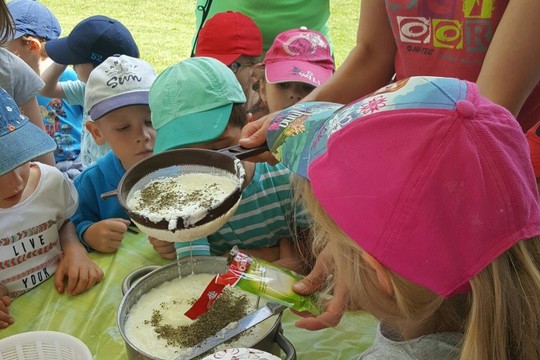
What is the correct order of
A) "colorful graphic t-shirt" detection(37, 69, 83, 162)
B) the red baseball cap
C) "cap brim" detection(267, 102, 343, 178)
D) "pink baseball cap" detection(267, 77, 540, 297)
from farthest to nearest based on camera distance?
"colorful graphic t-shirt" detection(37, 69, 83, 162) < the red baseball cap < "cap brim" detection(267, 102, 343, 178) < "pink baseball cap" detection(267, 77, 540, 297)

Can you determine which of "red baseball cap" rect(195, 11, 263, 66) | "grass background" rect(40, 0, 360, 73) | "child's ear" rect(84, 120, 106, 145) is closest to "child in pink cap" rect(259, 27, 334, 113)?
"red baseball cap" rect(195, 11, 263, 66)

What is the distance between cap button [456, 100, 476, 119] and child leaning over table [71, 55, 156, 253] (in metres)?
1.11

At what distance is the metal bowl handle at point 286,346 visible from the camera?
3.02 ft

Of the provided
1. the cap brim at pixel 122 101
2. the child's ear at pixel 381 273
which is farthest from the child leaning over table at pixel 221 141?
the child's ear at pixel 381 273

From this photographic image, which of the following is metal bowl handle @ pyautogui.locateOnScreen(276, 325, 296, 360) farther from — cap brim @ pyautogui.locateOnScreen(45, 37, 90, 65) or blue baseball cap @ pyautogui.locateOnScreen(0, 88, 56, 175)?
cap brim @ pyautogui.locateOnScreen(45, 37, 90, 65)

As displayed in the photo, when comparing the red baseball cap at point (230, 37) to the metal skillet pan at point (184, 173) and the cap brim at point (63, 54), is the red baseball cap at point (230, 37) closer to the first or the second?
the cap brim at point (63, 54)

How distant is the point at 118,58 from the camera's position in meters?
1.75

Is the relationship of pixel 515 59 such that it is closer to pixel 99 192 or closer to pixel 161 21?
pixel 99 192

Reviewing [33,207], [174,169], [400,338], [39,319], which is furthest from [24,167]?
[400,338]

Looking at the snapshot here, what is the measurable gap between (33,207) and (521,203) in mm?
1154

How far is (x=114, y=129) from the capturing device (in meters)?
1.68

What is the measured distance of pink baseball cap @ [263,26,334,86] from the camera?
1858 mm

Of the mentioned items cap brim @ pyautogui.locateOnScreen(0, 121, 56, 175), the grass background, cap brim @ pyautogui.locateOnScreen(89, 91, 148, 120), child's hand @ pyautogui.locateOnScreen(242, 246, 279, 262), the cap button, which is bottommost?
the grass background

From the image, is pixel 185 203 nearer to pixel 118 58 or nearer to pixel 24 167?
pixel 24 167
